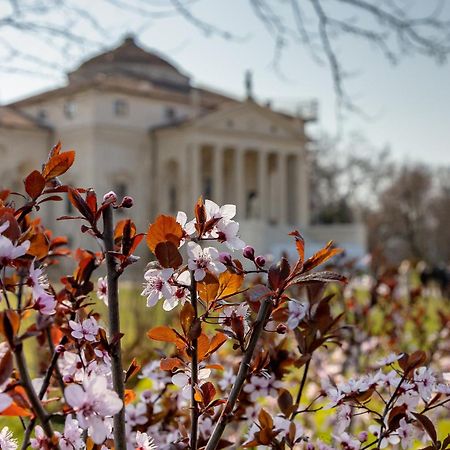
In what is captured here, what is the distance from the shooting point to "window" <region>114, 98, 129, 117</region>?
41.9 metres

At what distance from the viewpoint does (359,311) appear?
5.57 m

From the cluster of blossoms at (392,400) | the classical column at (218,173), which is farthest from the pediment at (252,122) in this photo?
the cluster of blossoms at (392,400)

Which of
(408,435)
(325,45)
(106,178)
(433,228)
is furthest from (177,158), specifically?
(408,435)

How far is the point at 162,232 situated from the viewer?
1.33 m

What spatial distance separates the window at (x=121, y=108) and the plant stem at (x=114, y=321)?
41498 mm

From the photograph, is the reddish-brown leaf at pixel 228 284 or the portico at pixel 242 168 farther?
the portico at pixel 242 168

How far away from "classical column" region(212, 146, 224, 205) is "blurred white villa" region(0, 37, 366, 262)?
58mm

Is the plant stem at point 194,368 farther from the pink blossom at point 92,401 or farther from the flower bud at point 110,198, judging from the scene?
the pink blossom at point 92,401

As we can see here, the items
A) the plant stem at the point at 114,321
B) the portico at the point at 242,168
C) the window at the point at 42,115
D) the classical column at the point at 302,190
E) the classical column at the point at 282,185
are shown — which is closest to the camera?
the plant stem at the point at 114,321

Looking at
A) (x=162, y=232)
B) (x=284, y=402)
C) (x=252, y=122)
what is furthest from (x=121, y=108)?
(x=162, y=232)

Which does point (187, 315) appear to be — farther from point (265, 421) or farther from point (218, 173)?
point (218, 173)

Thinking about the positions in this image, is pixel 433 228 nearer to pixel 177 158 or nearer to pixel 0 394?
pixel 177 158

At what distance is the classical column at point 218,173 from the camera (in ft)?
136

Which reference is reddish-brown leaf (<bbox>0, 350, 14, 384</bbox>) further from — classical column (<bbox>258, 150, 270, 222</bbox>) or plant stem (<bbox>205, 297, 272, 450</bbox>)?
classical column (<bbox>258, 150, 270, 222</bbox>)
